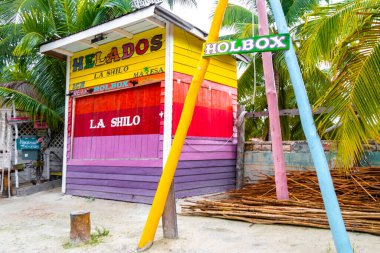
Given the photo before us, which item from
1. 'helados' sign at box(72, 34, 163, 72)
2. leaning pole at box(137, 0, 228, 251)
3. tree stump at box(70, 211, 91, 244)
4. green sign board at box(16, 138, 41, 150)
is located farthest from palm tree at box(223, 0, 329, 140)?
tree stump at box(70, 211, 91, 244)

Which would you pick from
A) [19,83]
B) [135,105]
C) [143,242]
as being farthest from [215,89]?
[19,83]

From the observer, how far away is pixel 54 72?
9922mm

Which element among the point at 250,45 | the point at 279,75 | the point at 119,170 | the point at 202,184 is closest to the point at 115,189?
the point at 119,170

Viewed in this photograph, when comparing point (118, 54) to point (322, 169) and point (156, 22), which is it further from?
point (322, 169)

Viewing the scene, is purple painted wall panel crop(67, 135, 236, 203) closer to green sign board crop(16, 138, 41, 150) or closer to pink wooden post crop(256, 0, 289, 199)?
green sign board crop(16, 138, 41, 150)

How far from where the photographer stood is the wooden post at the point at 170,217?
4.10 metres

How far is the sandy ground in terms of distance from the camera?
3781 millimetres

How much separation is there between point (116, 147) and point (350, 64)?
5.17 meters

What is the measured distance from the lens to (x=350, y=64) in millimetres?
3916

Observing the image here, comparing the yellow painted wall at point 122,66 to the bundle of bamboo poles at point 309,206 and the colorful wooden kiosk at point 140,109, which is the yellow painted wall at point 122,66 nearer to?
the colorful wooden kiosk at point 140,109

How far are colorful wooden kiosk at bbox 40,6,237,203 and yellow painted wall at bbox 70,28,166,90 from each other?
0.02 meters

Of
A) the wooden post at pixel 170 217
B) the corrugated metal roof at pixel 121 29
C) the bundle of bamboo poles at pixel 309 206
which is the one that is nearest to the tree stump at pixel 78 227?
the wooden post at pixel 170 217

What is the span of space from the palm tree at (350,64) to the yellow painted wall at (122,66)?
3254 mm

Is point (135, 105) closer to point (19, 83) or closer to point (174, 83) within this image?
point (174, 83)
